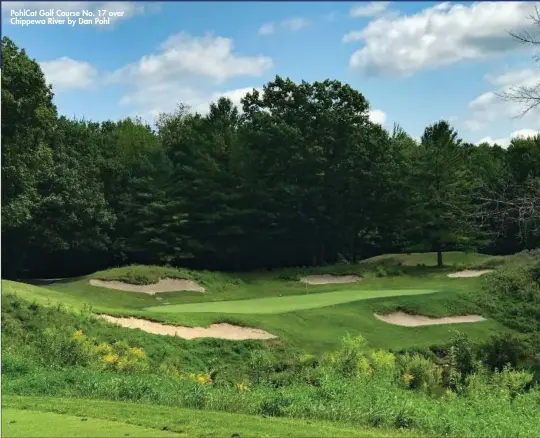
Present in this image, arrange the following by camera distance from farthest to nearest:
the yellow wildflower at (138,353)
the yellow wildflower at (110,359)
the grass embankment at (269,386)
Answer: the yellow wildflower at (138,353) < the yellow wildflower at (110,359) < the grass embankment at (269,386)

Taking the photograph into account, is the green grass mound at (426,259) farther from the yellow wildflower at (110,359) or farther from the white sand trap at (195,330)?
the yellow wildflower at (110,359)

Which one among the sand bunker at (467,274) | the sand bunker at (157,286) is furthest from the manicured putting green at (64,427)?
the sand bunker at (467,274)

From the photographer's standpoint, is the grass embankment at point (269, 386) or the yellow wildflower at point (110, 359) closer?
the grass embankment at point (269, 386)

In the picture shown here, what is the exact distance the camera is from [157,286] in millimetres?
32344

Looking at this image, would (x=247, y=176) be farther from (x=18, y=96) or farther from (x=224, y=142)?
(x=18, y=96)

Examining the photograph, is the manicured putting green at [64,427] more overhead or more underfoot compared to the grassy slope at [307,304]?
more overhead

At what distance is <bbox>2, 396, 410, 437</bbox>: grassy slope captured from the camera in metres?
6.47

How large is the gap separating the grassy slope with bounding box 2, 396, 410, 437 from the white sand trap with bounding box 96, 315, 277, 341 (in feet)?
35.5

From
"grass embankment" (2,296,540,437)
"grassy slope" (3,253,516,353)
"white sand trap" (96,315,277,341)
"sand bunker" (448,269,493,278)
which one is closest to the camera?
"grass embankment" (2,296,540,437)

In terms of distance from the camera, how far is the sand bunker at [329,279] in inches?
1508

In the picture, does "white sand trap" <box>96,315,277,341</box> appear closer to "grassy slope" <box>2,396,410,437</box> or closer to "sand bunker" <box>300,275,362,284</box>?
"grassy slope" <box>2,396,410,437</box>

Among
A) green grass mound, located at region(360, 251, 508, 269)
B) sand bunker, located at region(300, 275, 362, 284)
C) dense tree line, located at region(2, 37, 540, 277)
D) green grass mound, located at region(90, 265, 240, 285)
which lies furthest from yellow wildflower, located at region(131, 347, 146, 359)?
green grass mound, located at region(360, 251, 508, 269)

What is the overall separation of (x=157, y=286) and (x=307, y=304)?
1007 cm

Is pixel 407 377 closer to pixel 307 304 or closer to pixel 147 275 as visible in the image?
pixel 307 304
